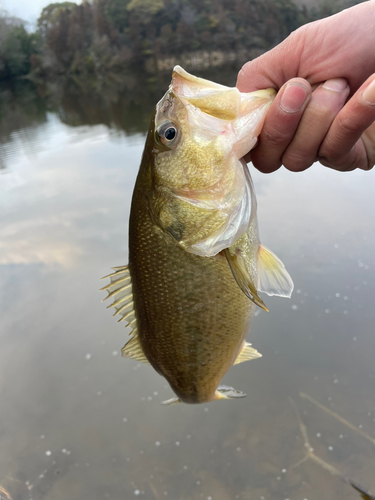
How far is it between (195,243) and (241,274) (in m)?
0.25

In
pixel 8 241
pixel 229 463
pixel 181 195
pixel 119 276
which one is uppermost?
pixel 181 195

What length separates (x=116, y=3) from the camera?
50844 millimetres

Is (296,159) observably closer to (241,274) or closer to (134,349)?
(241,274)

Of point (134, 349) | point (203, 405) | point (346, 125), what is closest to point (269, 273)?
point (346, 125)

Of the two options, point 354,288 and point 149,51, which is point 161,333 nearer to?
point 354,288

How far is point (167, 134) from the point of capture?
4.39 ft

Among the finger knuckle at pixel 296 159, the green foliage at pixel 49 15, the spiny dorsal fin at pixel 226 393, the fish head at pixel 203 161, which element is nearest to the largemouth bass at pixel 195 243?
the fish head at pixel 203 161

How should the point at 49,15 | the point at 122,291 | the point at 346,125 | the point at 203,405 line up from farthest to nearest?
the point at 49,15
the point at 203,405
the point at 122,291
the point at 346,125

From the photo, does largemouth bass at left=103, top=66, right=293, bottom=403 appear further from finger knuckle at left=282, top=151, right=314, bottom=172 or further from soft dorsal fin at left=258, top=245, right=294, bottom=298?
finger knuckle at left=282, top=151, right=314, bottom=172

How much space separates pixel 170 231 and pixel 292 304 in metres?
2.96

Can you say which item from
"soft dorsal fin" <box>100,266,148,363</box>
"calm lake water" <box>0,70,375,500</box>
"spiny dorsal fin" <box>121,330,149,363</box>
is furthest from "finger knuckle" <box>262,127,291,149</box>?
"calm lake water" <box>0,70,375,500</box>

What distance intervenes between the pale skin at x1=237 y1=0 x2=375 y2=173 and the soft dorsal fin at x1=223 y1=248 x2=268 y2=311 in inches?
21.5

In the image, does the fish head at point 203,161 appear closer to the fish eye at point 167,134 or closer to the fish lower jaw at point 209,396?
the fish eye at point 167,134

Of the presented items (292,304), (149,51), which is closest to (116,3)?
(149,51)
